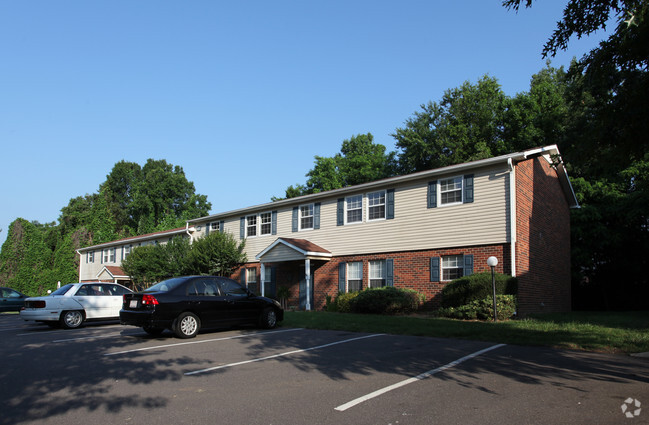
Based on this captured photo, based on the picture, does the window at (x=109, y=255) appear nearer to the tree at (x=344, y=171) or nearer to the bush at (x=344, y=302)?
the tree at (x=344, y=171)

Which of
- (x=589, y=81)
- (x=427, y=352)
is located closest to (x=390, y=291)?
(x=427, y=352)

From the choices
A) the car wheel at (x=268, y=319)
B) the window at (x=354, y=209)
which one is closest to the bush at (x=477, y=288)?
the car wheel at (x=268, y=319)

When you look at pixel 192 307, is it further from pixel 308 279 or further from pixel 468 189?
pixel 468 189

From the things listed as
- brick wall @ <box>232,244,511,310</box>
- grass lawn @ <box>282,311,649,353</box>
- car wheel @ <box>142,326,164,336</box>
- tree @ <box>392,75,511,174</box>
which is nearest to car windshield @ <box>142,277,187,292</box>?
car wheel @ <box>142,326,164,336</box>

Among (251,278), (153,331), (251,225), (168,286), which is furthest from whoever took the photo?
(251,225)

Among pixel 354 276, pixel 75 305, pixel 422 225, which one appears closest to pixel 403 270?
pixel 422 225

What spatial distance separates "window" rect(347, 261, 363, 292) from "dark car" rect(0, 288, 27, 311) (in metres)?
15.6

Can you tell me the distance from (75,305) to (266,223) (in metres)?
12.1

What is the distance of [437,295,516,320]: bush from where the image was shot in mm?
14805

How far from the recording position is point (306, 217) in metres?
23.9

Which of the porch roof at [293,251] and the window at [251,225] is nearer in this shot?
the porch roof at [293,251]

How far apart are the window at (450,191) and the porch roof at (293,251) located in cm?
597

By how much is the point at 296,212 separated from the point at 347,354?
15.8m

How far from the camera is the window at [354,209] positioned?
21406mm
